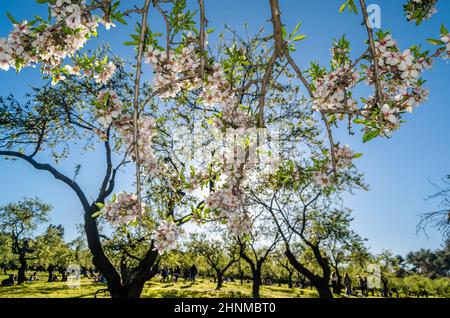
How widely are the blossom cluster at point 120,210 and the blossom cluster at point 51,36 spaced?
1.47 metres

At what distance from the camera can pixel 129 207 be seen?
125 inches

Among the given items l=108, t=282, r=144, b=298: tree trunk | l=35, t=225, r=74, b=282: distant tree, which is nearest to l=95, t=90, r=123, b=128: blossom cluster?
l=108, t=282, r=144, b=298: tree trunk

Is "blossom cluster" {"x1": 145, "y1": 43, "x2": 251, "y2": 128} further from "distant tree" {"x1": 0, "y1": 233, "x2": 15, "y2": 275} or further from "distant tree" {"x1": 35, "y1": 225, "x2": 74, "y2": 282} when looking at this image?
"distant tree" {"x1": 0, "y1": 233, "x2": 15, "y2": 275}

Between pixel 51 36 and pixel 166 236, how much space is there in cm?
220

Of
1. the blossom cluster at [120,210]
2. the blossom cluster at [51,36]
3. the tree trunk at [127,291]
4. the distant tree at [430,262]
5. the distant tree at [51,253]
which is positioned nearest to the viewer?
the blossom cluster at [51,36]

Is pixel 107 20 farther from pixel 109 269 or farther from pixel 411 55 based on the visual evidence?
pixel 109 269

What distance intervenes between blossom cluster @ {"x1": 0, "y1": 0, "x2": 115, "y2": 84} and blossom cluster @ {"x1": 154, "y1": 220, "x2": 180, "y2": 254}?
6.45 ft

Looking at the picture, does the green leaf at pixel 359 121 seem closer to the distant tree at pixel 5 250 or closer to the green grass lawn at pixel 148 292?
the green grass lawn at pixel 148 292

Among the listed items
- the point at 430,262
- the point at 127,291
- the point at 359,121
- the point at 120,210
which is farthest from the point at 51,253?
the point at 430,262

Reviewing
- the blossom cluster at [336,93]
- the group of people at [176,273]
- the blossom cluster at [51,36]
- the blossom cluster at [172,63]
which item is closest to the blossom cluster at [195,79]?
the blossom cluster at [172,63]

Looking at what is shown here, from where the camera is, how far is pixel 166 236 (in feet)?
10.7

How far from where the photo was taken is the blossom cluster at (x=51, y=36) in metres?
2.28

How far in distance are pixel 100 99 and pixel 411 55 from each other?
9.51 feet
